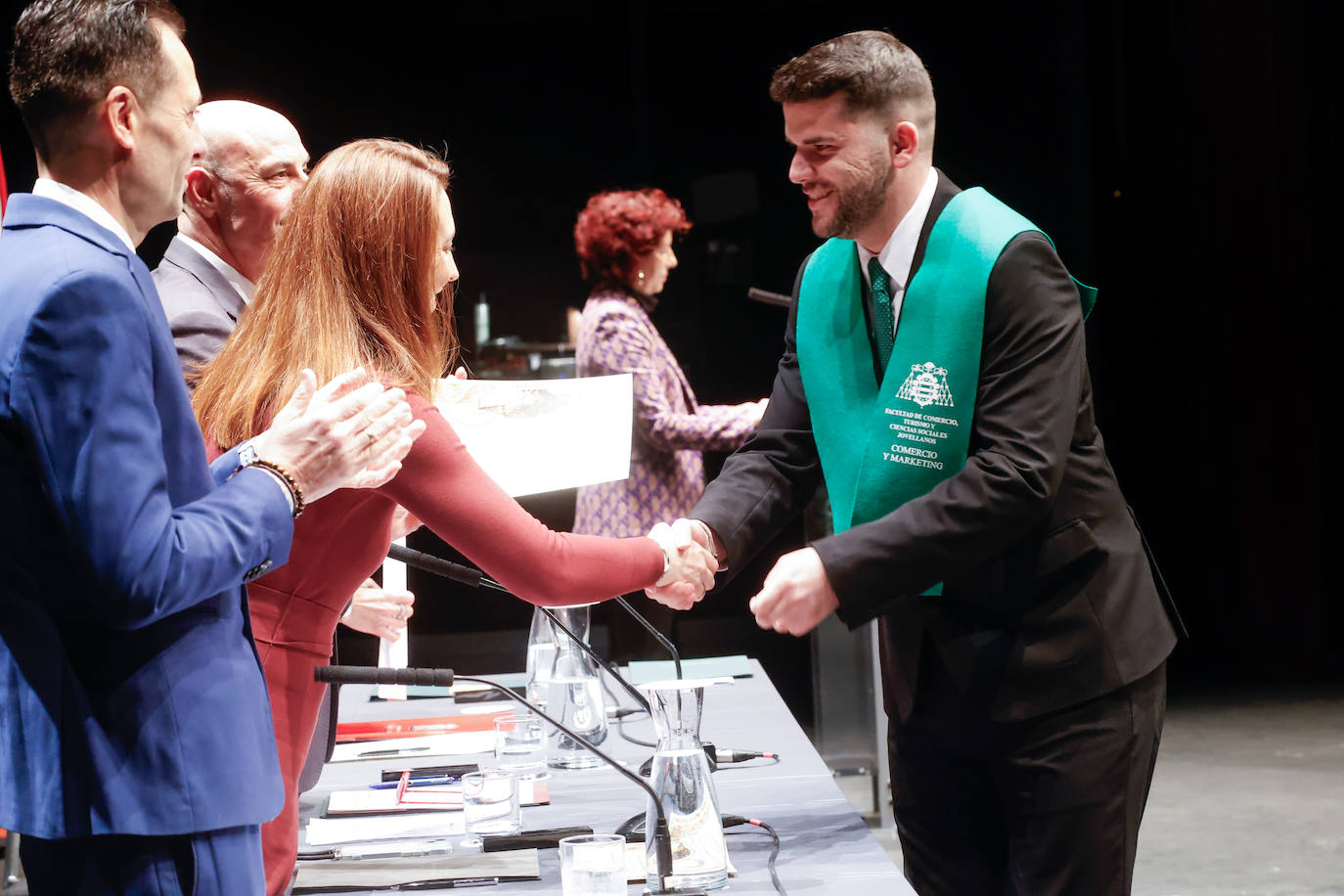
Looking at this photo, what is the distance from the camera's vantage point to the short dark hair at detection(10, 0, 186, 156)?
3.40 ft

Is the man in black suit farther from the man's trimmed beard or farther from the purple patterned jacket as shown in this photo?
the purple patterned jacket

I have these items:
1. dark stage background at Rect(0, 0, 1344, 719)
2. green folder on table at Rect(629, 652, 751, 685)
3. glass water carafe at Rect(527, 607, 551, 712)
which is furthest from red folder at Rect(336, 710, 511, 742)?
dark stage background at Rect(0, 0, 1344, 719)

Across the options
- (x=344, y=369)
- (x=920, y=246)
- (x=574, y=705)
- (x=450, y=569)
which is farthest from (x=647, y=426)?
(x=344, y=369)

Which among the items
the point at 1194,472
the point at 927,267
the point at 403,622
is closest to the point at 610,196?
the point at 403,622

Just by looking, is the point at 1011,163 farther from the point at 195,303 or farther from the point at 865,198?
the point at 195,303

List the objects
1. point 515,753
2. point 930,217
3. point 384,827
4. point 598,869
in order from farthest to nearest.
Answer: point 515,753
point 930,217
point 384,827
point 598,869

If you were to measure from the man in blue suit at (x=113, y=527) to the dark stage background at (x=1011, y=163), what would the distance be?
4176mm

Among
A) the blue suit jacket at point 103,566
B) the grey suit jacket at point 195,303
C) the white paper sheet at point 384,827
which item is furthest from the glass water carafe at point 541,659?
the blue suit jacket at point 103,566

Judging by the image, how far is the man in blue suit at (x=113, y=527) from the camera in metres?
0.94

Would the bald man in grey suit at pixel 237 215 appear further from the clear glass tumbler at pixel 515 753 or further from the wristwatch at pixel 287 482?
the wristwatch at pixel 287 482

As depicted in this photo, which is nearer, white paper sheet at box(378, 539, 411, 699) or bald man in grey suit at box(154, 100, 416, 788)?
bald man in grey suit at box(154, 100, 416, 788)

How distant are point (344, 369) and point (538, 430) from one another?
0.66 metres

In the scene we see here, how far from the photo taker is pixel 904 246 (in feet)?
5.62

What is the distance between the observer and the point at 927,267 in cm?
164
